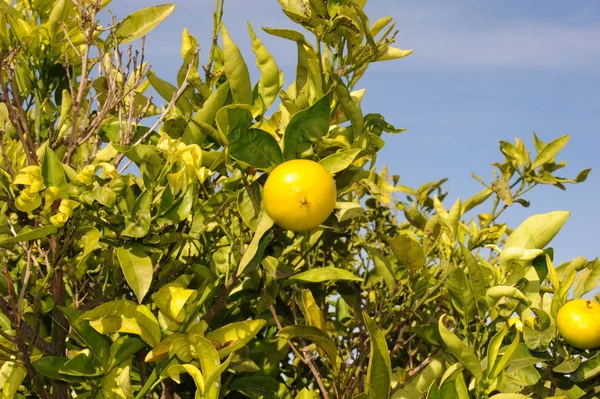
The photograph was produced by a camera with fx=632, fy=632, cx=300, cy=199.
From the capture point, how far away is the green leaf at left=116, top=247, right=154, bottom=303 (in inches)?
49.9

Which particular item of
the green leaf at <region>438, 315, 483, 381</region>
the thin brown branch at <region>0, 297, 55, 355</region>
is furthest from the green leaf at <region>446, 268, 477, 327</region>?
the thin brown branch at <region>0, 297, 55, 355</region>

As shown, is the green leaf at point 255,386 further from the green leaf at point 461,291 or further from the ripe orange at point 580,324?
the ripe orange at point 580,324

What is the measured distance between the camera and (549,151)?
85.2 inches

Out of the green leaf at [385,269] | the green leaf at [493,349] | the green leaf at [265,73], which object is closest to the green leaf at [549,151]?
the green leaf at [385,269]

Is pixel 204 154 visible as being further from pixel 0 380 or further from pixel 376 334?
pixel 0 380

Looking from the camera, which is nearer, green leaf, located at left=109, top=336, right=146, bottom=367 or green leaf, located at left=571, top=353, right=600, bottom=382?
green leaf, located at left=109, top=336, right=146, bottom=367


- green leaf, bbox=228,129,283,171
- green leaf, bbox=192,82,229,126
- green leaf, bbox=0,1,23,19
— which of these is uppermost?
green leaf, bbox=0,1,23,19

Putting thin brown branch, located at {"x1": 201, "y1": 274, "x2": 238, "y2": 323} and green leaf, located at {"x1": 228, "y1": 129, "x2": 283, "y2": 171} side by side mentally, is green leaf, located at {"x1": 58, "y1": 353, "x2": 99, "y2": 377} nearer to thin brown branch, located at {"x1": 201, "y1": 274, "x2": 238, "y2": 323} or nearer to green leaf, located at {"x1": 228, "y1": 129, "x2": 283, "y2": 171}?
thin brown branch, located at {"x1": 201, "y1": 274, "x2": 238, "y2": 323}

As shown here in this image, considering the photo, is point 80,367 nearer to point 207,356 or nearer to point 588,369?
point 207,356

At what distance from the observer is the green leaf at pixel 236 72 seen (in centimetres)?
135

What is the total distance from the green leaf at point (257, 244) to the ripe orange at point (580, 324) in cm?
74

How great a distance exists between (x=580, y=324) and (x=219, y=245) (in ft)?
2.87

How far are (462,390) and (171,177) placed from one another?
2.45 ft

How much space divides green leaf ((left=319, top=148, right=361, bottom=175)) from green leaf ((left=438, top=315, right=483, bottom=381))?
0.38 meters
